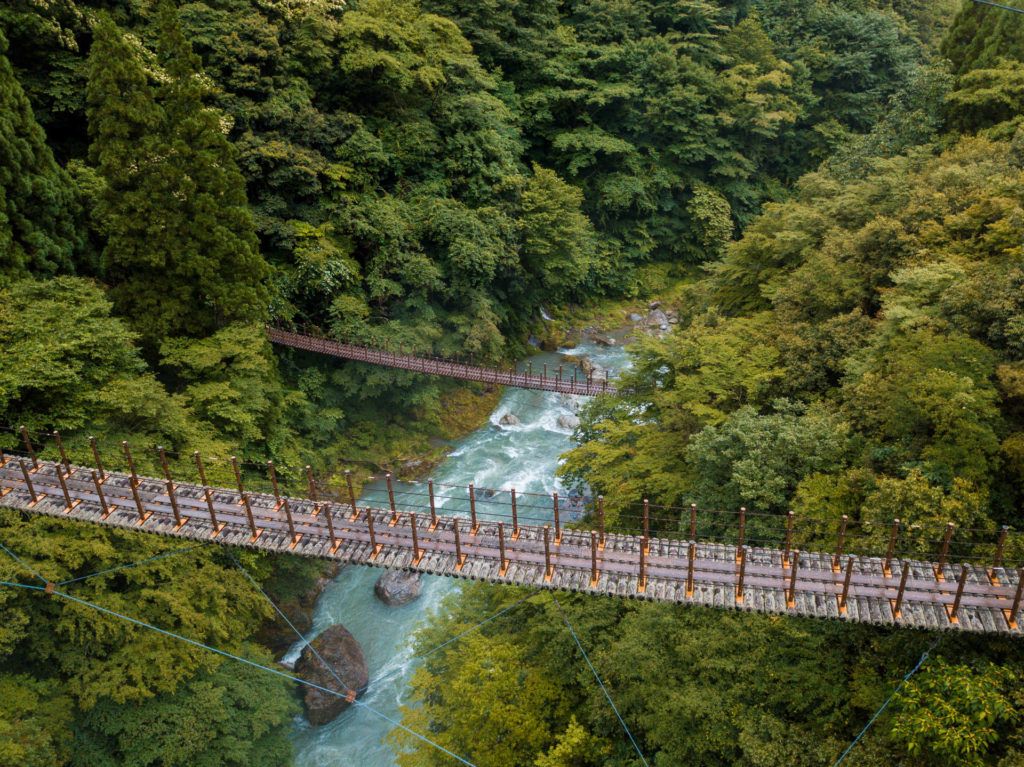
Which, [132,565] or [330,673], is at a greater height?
[132,565]

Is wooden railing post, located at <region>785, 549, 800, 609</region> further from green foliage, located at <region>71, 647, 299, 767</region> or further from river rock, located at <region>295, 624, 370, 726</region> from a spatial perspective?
river rock, located at <region>295, 624, 370, 726</region>

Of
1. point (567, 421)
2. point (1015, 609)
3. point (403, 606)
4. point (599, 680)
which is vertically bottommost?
point (403, 606)

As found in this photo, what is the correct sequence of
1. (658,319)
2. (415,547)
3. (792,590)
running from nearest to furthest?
(792,590)
(415,547)
(658,319)

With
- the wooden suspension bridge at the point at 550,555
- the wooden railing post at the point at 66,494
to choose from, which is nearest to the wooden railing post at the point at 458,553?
the wooden suspension bridge at the point at 550,555

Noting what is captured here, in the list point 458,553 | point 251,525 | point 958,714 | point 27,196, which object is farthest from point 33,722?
point 958,714

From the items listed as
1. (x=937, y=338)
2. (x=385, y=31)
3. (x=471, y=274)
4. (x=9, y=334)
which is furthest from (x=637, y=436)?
(x=385, y=31)

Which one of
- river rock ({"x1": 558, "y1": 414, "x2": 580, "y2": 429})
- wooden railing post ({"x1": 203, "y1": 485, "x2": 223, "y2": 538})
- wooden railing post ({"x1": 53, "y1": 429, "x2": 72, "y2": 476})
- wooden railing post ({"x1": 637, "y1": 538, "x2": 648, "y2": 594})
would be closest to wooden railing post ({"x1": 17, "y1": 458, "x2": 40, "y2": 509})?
wooden railing post ({"x1": 53, "y1": 429, "x2": 72, "y2": 476})

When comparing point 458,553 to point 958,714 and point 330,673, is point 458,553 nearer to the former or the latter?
point 958,714

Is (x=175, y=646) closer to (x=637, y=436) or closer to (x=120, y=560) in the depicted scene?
(x=120, y=560)
